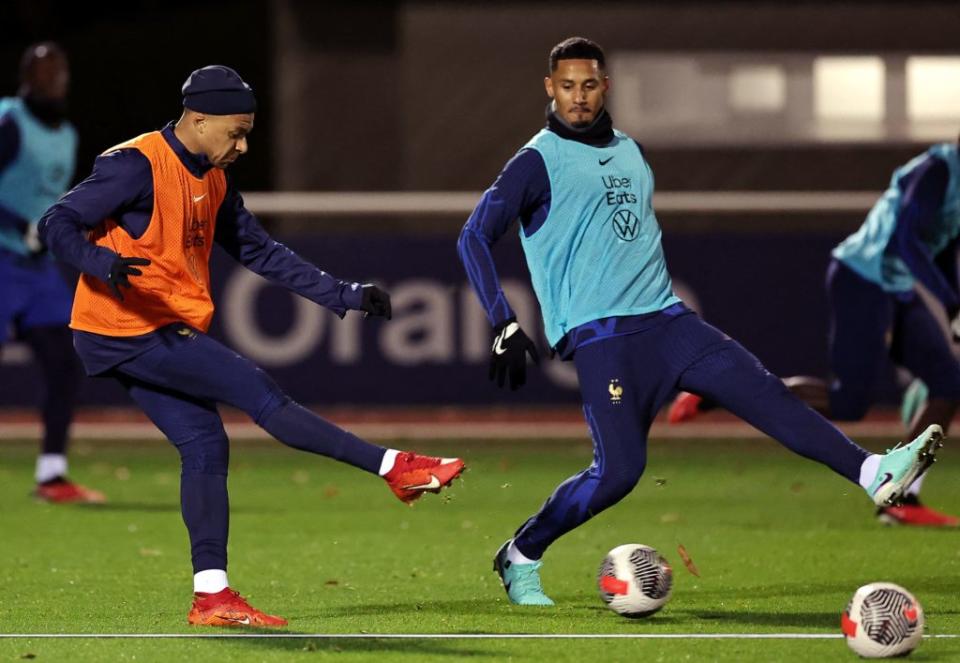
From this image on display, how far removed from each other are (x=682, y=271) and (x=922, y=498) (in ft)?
16.0

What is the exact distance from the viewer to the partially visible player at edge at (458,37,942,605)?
329 inches

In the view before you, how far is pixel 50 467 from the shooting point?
1327cm

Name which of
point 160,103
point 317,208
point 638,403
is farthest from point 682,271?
point 160,103

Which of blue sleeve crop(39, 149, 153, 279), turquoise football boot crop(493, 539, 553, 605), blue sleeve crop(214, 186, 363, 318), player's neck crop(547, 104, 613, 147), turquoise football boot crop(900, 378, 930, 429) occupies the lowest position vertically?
turquoise football boot crop(900, 378, 930, 429)

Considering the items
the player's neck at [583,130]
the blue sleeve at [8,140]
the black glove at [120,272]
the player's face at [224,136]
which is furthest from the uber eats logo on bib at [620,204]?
the blue sleeve at [8,140]

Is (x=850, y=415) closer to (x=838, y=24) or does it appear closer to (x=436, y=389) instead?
(x=436, y=389)

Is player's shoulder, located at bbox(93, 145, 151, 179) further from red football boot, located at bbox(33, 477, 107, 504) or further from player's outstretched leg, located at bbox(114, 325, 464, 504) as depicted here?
red football boot, located at bbox(33, 477, 107, 504)

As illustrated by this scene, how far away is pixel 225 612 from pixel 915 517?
15.7ft

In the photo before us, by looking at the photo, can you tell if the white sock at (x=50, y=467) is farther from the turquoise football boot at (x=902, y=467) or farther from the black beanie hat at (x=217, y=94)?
the turquoise football boot at (x=902, y=467)

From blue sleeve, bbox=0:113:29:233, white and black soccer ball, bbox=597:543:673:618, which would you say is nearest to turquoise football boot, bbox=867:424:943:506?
white and black soccer ball, bbox=597:543:673:618

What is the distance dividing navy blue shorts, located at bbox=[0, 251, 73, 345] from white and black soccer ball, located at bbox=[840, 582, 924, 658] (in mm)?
7137

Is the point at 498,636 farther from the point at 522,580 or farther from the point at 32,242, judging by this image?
the point at 32,242

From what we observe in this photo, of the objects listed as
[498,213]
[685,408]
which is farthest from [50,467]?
[498,213]

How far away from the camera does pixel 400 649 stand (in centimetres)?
769
